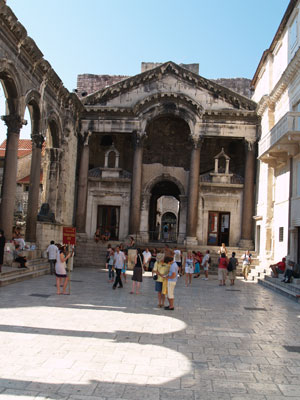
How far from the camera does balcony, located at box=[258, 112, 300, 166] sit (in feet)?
53.6

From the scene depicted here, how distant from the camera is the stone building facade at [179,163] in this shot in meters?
25.4

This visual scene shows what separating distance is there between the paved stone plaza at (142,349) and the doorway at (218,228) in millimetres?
14652

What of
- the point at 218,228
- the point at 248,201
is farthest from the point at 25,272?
the point at 248,201

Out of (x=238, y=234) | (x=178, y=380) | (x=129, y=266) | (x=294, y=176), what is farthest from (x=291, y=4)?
(x=178, y=380)

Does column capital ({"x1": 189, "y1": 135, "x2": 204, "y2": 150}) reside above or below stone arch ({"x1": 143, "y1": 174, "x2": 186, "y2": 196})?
above

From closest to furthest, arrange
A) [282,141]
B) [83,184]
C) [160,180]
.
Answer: [282,141]
[83,184]
[160,180]

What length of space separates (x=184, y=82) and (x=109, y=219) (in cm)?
996

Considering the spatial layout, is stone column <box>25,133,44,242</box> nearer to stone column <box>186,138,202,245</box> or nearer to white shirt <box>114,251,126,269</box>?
white shirt <box>114,251,126,269</box>

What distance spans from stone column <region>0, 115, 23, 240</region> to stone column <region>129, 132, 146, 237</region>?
32.7ft

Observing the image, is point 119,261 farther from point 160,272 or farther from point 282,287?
point 282,287

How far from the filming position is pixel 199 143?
1009 inches

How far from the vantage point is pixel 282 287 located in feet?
51.0

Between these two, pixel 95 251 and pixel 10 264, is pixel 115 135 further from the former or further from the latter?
pixel 10 264

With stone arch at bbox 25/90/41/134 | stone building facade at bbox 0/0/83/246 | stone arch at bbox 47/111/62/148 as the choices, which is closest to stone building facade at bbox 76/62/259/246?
stone building facade at bbox 0/0/83/246
